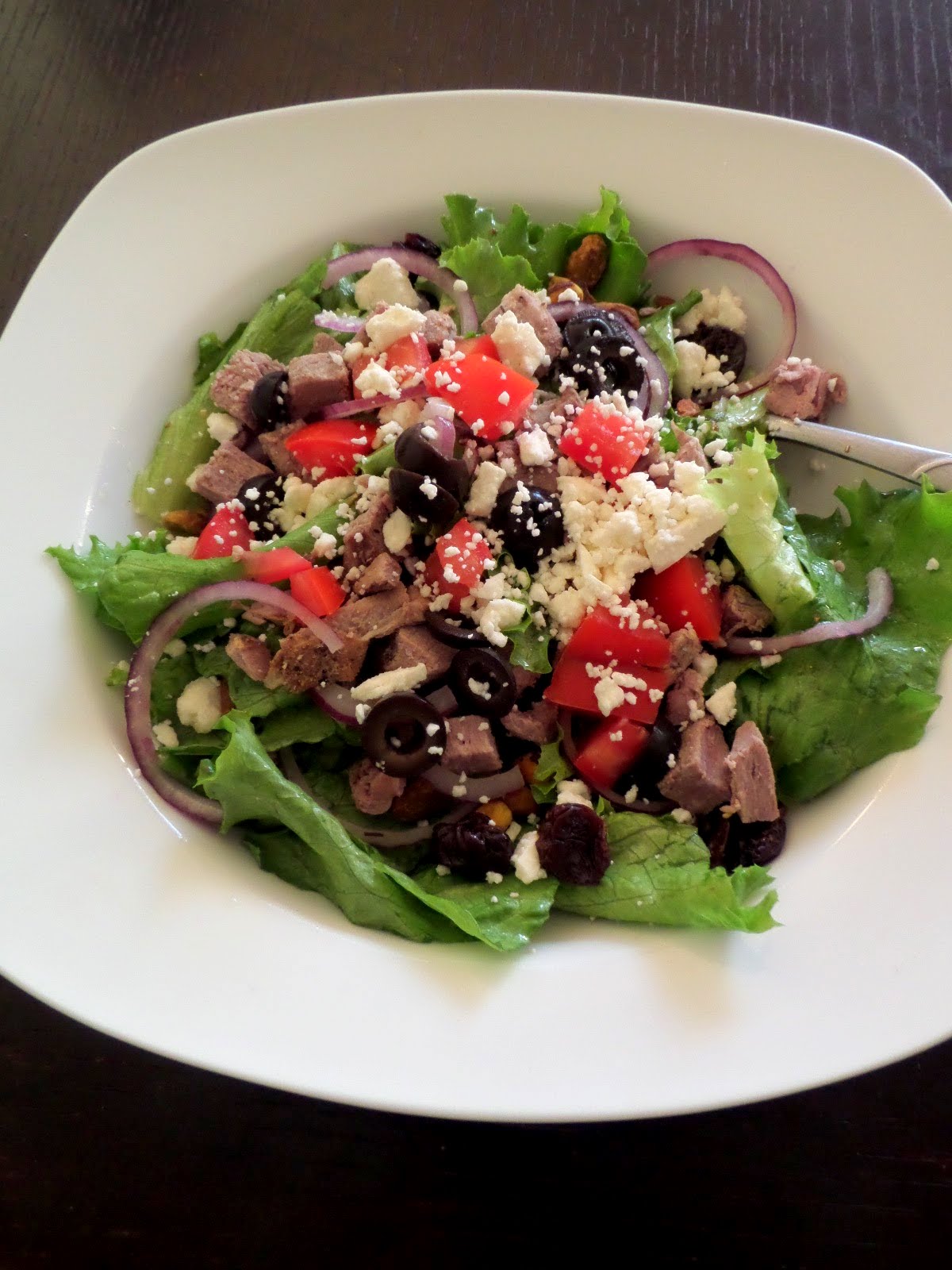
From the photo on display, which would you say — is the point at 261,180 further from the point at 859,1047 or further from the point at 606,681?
the point at 859,1047

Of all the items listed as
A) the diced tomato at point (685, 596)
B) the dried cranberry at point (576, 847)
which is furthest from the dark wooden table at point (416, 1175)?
the diced tomato at point (685, 596)

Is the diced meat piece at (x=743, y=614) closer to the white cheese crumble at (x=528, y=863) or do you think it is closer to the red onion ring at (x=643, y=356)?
the red onion ring at (x=643, y=356)

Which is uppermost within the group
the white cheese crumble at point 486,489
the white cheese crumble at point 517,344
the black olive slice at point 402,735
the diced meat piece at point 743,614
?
the white cheese crumble at point 517,344

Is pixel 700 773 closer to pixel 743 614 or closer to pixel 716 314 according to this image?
pixel 743 614

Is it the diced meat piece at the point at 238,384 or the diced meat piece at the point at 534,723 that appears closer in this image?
the diced meat piece at the point at 534,723

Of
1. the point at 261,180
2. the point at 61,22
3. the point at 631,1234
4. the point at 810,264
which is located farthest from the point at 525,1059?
the point at 61,22

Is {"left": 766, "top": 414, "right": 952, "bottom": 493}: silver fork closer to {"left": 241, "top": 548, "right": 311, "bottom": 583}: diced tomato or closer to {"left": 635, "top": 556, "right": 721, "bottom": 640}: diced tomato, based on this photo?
{"left": 635, "top": 556, "right": 721, "bottom": 640}: diced tomato
